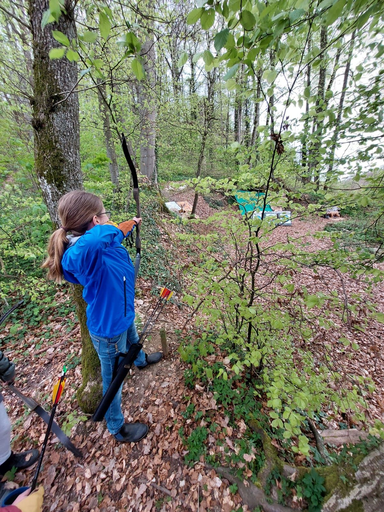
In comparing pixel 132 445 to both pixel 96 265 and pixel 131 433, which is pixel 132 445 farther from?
pixel 96 265

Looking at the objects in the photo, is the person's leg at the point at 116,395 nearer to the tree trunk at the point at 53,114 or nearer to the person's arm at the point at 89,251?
the person's arm at the point at 89,251

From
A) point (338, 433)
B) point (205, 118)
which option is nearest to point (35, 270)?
point (338, 433)

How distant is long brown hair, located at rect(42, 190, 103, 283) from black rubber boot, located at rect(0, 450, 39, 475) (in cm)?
182

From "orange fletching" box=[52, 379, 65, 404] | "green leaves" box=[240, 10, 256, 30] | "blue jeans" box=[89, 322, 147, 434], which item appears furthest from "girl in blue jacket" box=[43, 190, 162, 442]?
"green leaves" box=[240, 10, 256, 30]

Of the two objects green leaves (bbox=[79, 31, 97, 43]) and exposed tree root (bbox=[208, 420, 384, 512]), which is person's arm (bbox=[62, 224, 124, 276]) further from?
exposed tree root (bbox=[208, 420, 384, 512])

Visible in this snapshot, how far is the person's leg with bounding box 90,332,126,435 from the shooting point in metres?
1.88

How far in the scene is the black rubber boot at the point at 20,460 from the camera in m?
1.89

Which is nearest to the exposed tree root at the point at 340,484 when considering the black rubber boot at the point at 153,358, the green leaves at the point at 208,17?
the black rubber boot at the point at 153,358

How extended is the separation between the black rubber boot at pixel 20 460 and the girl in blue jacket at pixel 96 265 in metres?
0.93

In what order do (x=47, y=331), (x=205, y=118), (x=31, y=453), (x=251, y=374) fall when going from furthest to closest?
(x=205, y=118) < (x=47, y=331) < (x=251, y=374) < (x=31, y=453)

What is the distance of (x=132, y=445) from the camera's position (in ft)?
6.95

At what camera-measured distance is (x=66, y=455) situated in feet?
6.73

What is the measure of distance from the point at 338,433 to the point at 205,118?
8835mm

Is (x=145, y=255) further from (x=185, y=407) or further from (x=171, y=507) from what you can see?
(x=171, y=507)
